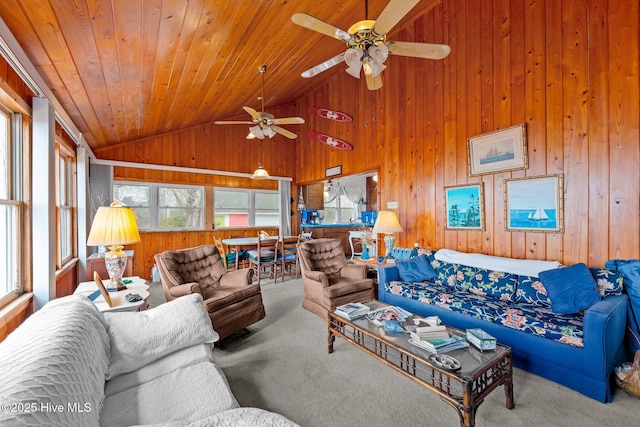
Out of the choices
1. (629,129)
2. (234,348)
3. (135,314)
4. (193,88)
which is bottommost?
(234,348)

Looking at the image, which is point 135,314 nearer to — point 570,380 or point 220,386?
point 220,386

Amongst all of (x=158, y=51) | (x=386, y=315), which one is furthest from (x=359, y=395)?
(x=158, y=51)

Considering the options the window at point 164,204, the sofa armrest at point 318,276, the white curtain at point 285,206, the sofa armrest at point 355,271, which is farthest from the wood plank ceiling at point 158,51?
the sofa armrest at point 355,271

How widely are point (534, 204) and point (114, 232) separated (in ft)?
13.6

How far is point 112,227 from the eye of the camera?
2.19 metres

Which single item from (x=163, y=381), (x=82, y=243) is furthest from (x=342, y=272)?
(x=82, y=243)

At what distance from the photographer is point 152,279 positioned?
16.8 feet

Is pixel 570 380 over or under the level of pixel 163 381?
under

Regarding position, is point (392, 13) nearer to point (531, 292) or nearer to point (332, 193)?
point (531, 292)

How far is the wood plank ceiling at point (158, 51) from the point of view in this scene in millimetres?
1652

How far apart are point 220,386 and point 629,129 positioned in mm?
3725

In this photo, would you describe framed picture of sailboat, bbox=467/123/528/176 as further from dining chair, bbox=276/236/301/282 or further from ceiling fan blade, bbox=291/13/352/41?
dining chair, bbox=276/236/301/282

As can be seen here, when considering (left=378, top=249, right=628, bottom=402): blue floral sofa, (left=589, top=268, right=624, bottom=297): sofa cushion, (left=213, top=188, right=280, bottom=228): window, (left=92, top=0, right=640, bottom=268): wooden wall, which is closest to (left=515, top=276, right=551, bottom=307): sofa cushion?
(left=378, top=249, right=628, bottom=402): blue floral sofa

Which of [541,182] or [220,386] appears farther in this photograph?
[541,182]
